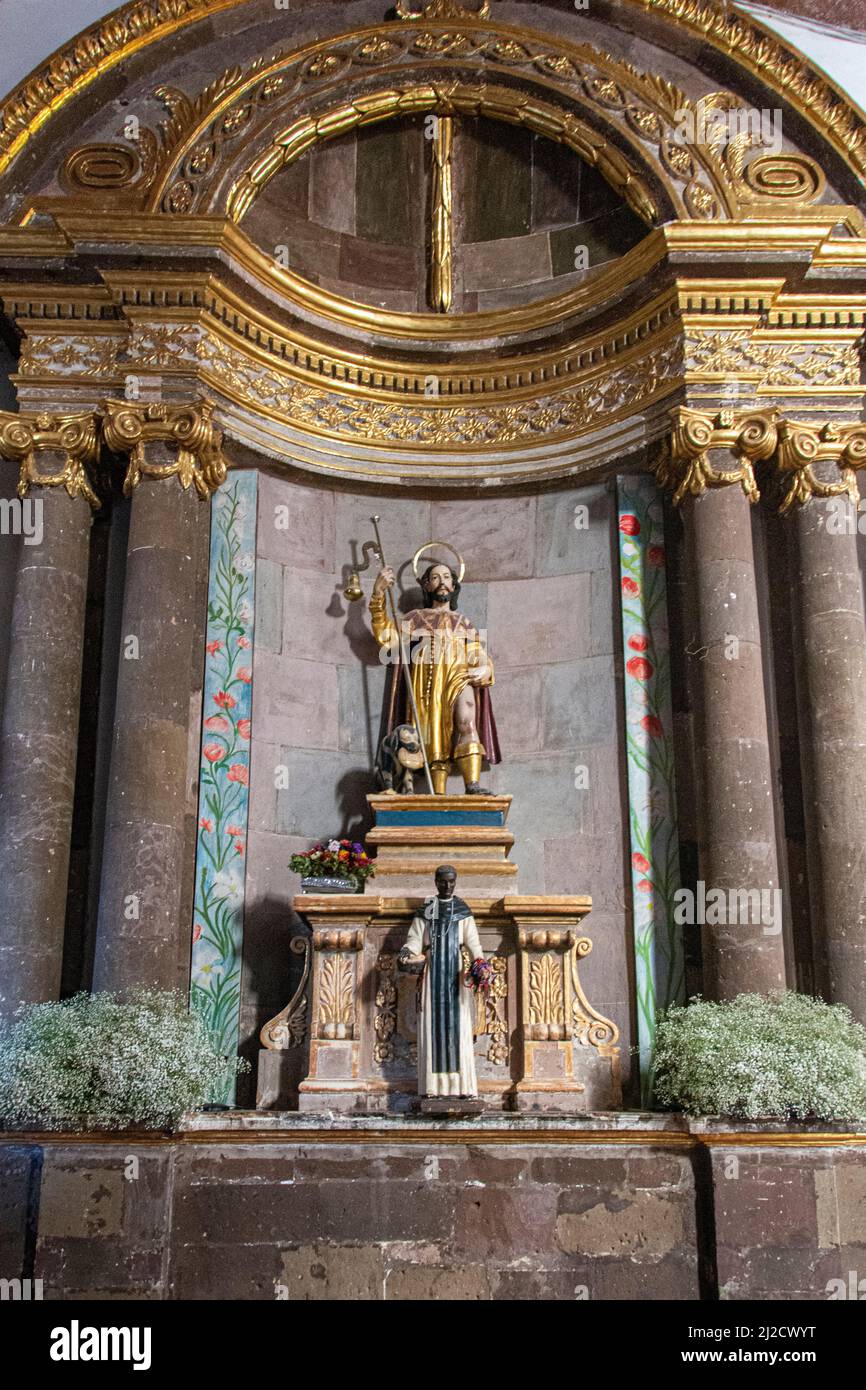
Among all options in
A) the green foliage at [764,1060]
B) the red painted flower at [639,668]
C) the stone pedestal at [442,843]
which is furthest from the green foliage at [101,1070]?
the red painted flower at [639,668]

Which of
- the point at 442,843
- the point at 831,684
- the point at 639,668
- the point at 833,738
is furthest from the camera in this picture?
the point at 639,668

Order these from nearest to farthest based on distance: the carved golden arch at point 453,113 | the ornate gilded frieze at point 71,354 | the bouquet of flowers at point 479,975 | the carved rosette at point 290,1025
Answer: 1. the bouquet of flowers at point 479,975
2. the carved rosette at point 290,1025
3. the ornate gilded frieze at point 71,354
4. the carved golden arch at point 453,113

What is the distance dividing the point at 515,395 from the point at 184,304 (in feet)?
9.90

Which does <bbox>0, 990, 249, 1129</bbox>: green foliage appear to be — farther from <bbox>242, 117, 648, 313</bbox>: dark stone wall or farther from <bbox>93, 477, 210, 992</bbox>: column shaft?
<bbox>242, 117, 648, 313</bbox>: dark stone wall

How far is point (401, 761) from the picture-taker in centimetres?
1201

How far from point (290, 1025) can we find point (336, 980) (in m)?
0.52

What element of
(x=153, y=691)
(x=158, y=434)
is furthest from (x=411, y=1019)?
(x=158, y=434)

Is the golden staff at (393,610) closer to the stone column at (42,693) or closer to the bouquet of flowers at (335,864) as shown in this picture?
the bouquet of flowers at (335,864)

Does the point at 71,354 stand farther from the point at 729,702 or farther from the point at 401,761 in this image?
the point at 729,702

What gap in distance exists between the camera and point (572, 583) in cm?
1312

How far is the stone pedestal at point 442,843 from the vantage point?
11109 millimetres

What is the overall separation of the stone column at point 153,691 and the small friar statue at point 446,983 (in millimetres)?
1828

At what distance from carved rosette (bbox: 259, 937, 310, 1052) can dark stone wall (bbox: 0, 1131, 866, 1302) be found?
160 centimetres

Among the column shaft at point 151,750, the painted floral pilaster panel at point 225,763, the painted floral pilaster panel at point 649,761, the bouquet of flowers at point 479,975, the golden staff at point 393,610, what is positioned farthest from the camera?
the golden staff at point 393,610
